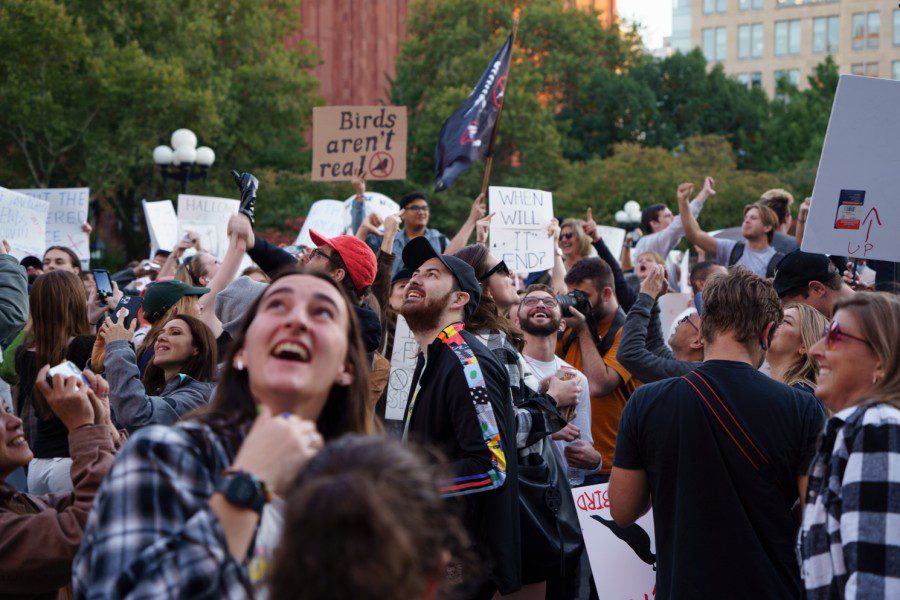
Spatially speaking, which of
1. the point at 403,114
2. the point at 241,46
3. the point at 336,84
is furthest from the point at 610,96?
the point at 403,114

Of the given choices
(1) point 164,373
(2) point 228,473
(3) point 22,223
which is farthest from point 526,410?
(3) point 22,223

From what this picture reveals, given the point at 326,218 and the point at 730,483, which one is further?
the point at 326,218

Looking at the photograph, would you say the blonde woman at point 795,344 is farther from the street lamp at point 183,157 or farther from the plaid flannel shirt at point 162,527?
the street lamp at point 183,157

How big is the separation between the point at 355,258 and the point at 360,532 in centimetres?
378

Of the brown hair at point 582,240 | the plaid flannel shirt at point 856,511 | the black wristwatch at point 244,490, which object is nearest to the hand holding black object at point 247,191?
the plaid flannel shirt at point 856,511

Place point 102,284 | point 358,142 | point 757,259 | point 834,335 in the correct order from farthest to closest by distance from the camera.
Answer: point 358,142 → point 757,259 → point 102,284 → point 834,335

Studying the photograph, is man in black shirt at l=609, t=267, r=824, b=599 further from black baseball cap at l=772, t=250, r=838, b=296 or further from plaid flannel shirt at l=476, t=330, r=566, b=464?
black baseball cap at l=772, t=250, r=838, b=296

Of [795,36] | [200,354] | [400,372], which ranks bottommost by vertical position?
[400,372]

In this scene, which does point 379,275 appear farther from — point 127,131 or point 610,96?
point 610,96

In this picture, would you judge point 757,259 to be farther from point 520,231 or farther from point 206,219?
point 206,219

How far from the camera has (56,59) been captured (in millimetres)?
25562

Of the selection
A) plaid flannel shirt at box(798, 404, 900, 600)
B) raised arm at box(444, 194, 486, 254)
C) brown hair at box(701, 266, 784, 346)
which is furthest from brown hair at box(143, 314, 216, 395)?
plaid flannel shirt at box(798, 404, 900, 600)

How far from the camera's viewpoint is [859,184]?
5.52 metres

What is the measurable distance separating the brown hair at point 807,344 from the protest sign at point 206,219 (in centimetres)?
798
